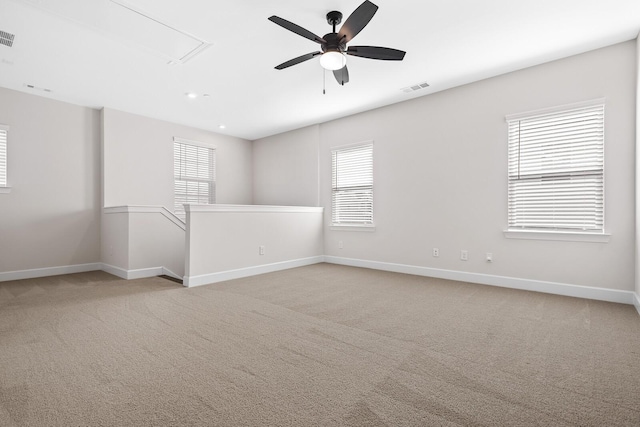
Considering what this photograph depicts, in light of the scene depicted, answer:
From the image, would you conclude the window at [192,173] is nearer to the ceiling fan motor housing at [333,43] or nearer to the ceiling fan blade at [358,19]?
the ceiling fan motor housing at [333,43]

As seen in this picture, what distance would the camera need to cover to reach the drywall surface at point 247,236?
14.4ft

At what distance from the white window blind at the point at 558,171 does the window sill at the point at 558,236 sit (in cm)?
7

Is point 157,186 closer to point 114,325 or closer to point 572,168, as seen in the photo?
point 114,325

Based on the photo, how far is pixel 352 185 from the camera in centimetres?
605

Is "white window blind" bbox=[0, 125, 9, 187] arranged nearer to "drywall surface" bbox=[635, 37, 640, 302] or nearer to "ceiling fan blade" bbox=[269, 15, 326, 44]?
"ceiling fan blade" bbox=[269, 15, 326, 44]

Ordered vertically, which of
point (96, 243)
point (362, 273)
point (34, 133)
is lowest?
point (362, 273)

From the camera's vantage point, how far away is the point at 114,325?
2846 millimetres

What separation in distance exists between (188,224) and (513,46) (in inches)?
180

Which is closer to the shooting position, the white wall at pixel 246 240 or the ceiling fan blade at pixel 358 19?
the ceiling fan blade at pixel 358 19

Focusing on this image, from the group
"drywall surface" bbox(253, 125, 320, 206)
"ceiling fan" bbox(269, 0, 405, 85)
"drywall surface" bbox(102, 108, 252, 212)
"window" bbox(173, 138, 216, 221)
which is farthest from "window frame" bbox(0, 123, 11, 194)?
"ceiling fan" bbox(269, 0, 405, 85)

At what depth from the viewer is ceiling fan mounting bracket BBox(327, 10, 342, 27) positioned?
2936 millimetres

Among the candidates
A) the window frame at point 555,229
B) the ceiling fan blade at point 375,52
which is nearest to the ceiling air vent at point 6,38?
the ceiling fan blade at point 375,52

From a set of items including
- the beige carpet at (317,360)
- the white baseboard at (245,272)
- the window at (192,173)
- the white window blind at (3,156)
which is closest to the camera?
the beige carpet at (317,360)

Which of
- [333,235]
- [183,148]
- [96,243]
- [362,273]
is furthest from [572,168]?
[96,243]
